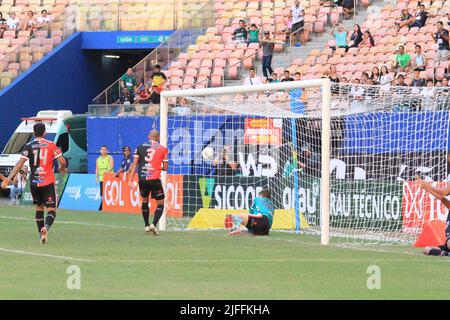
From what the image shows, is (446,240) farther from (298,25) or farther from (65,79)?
(65,79)

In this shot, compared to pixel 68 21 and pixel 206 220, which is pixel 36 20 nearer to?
pixel 68 21

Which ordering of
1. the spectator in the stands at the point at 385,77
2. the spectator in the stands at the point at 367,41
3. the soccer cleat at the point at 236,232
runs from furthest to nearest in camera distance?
the spectator in the stands at the point at 367,41 → the spectator in the stands at the point at 385,77 → the soccer cleat at the point at 236,232

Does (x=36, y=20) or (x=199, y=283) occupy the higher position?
(x=36, y=20)

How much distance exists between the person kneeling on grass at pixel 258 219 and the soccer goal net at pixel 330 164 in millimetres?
1207

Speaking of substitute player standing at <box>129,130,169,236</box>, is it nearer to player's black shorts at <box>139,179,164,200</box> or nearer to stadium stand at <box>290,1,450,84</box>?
player's black shorts at <box>139,179,164,200</box>

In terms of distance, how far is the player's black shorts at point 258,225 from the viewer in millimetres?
23781

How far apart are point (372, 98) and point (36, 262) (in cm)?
1014

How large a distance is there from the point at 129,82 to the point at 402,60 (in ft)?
33.9

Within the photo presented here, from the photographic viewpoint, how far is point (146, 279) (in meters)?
15.6

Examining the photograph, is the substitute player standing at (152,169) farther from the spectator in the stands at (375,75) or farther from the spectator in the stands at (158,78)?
the spectator in the stands at (158,78)

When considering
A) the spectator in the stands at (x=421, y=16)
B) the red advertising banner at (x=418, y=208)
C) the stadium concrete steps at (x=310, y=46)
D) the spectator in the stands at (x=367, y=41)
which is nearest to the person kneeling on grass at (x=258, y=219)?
the red advertising banner at (x=418, y=208)

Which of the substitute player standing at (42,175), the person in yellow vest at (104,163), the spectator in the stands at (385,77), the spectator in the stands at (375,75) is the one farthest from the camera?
the person in yellow vest at (104,163)
